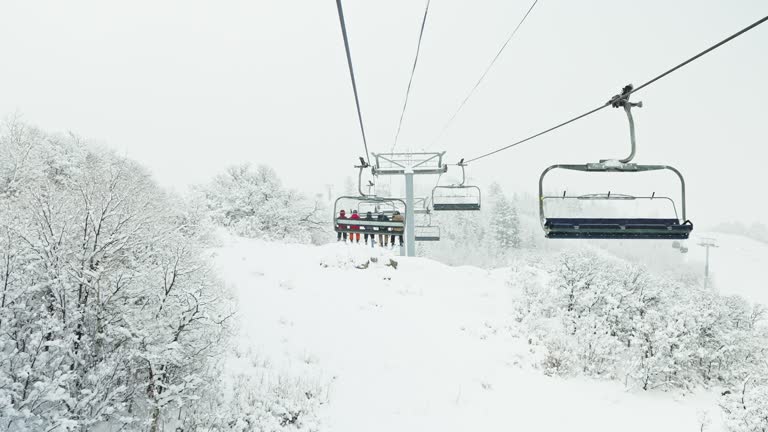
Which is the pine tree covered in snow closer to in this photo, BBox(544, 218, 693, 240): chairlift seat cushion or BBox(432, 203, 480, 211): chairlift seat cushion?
BBox(432, 203, 480, 211): chairlift seat cushion

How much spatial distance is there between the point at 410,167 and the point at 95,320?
40.0 ft

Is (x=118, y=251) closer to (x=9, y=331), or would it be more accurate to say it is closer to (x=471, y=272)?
(x=9, y=331)

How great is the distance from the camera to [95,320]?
4.99 metres

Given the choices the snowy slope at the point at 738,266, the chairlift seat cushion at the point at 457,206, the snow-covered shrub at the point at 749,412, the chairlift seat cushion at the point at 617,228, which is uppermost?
the chairlift seat cushion at the point at 457,206

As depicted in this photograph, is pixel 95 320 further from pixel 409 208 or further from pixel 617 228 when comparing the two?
pixel 409 208

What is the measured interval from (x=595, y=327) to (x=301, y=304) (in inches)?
390

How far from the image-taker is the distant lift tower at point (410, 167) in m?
15.0

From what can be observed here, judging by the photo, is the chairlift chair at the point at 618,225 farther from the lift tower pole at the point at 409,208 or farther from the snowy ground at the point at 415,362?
the lift tower pole at the point at 409,208

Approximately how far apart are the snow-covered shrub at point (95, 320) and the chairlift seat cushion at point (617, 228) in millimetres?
5307

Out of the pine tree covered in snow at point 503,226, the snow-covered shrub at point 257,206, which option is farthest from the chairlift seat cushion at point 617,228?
the pine tree covered in snow at point 503,226

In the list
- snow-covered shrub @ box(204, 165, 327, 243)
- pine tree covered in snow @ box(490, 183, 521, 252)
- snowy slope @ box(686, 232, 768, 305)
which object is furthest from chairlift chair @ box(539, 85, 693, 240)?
snowy slope @ box(686, 232, 768, 305)

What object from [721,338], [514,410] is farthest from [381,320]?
[721,338]

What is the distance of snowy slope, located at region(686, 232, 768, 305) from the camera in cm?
5447

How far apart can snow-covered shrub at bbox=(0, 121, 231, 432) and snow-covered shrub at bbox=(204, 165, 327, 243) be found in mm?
25483
